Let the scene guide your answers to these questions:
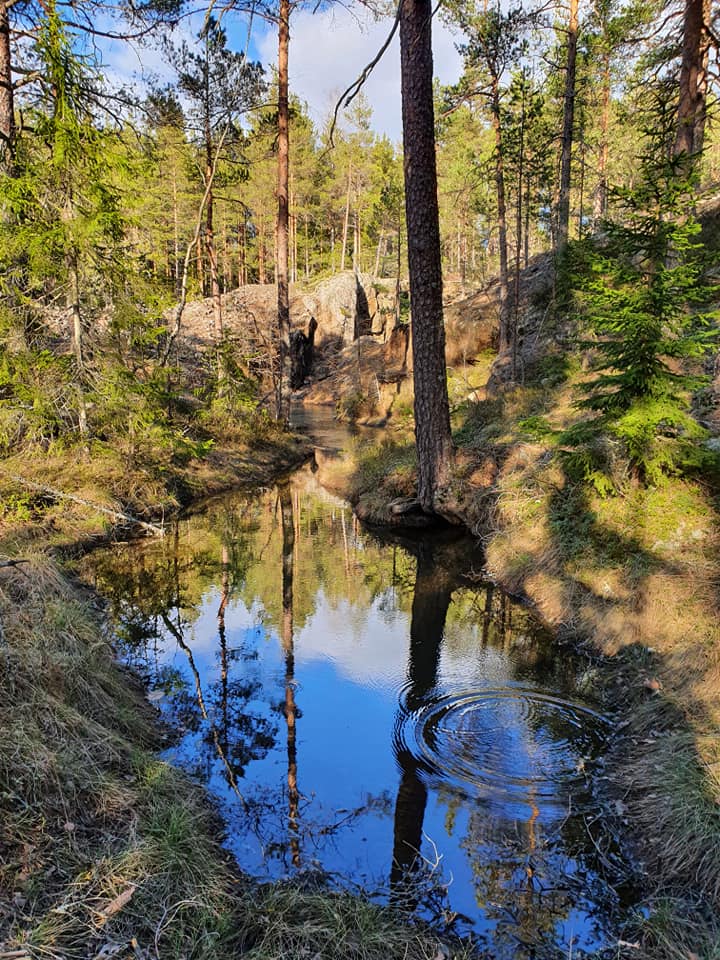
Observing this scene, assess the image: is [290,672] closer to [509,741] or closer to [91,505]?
[509,741]

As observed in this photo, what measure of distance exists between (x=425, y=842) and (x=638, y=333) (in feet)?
17.1

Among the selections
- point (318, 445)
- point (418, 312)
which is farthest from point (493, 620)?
point (318, 445)

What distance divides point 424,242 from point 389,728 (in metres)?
7.12

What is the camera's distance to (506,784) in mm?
4777

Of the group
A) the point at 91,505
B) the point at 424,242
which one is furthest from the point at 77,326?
the point at 424,242

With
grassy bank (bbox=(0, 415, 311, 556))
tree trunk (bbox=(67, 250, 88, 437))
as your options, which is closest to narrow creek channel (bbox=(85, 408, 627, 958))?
grassy bank (bbox=(0, 415, 311, 556))

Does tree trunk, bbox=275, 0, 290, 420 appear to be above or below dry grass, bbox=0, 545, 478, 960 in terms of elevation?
above

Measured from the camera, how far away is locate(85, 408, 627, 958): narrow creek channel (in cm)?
388

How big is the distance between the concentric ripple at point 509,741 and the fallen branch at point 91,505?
6.48m

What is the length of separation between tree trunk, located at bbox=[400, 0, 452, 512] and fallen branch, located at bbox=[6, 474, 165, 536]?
4.71m

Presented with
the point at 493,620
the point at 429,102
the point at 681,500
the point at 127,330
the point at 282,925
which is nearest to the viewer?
the point at 282,925

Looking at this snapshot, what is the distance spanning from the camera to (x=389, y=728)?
5.62m

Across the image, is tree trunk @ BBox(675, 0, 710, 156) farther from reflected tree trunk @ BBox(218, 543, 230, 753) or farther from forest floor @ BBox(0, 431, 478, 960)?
forest floor @ BBox(0, 431, 478, 960)

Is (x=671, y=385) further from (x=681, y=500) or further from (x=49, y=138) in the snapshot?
(x=49, y=138)
